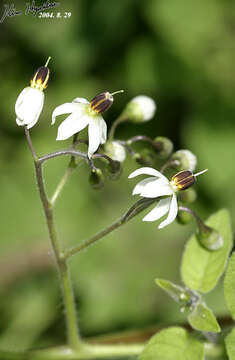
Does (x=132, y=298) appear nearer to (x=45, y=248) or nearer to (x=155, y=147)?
(x=45, y=248)

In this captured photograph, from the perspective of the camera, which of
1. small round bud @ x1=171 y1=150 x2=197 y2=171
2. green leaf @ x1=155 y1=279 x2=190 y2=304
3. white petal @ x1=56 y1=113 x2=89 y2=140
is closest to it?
white petal @ x1=56 y1=113 x2=89 y2=140

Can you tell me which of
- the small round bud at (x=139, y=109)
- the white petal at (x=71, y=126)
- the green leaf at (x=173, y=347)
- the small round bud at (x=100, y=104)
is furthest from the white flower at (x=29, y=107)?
Answer: the green leaf at (x=173, y=347)

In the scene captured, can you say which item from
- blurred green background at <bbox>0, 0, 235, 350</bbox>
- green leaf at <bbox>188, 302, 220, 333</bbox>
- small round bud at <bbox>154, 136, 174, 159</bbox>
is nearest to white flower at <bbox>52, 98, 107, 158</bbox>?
small round bud at <bbox>154, 136, 174, 159</bbox>

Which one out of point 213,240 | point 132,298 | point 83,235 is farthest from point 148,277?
point 213,240

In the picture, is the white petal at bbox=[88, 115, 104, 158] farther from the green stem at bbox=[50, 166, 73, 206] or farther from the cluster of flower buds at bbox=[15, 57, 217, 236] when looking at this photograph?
the green stem at bbox=[50, 166, 73, 206]

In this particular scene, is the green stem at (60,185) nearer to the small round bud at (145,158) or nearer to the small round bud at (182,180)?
the small round bud at (145,158)

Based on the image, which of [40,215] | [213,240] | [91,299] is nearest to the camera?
[213,240]
